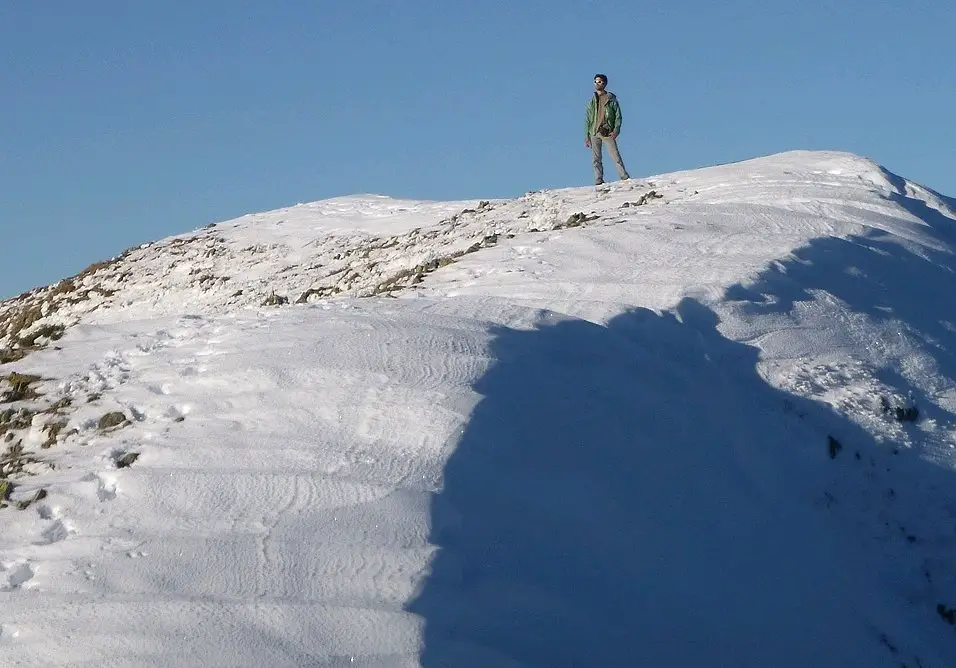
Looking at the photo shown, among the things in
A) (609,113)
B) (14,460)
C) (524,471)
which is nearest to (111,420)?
(14,460)

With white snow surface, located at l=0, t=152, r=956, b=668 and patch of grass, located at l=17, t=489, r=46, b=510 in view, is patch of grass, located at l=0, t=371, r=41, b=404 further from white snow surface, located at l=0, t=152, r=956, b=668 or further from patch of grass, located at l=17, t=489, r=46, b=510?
patch of grass, located at l=17, t=489, r=46, b=510

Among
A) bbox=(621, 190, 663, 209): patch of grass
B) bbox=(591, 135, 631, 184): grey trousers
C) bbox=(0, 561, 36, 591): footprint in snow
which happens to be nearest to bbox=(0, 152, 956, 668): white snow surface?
bbox=(0, 561, 36, 591): footprint in snow

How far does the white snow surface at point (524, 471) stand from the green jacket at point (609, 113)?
5382 mm

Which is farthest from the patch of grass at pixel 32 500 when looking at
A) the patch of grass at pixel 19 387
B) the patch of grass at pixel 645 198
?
the patch of grass at pixel 645 198

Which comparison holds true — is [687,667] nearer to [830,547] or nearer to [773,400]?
[830,547]

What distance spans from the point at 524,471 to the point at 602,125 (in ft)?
34.1

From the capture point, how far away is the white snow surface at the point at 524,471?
3666 millimetres

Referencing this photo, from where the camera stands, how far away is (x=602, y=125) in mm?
14250

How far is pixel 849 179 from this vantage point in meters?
11.6

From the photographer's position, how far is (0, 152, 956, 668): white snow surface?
367 cm

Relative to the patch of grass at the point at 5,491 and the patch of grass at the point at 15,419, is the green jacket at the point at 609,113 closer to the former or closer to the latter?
the patch of grass at the point at 15,419

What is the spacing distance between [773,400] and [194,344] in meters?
3.71

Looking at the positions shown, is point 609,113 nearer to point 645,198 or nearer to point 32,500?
point 645,198

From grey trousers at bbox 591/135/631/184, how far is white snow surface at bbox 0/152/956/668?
5.29 m
